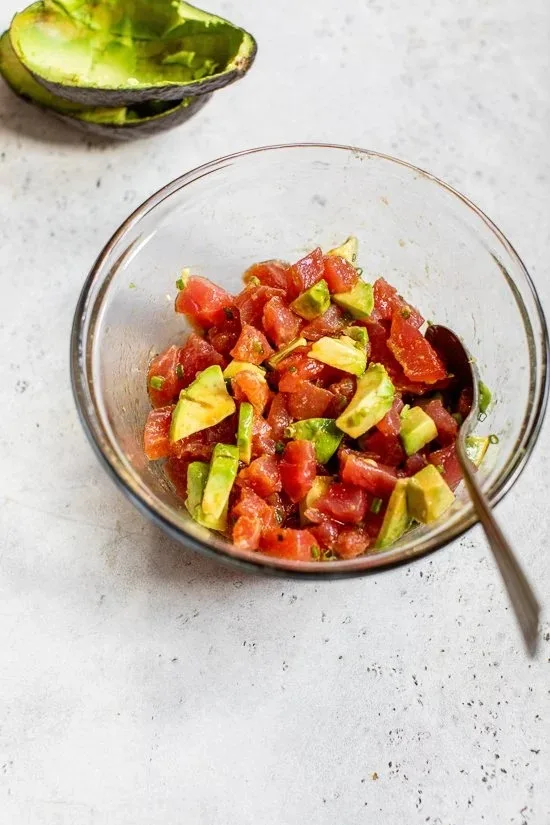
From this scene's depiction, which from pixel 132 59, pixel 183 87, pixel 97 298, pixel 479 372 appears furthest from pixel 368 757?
pixel 132 59

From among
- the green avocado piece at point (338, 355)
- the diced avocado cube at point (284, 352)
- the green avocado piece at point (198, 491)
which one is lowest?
the green avocado piece at point (198, 491)

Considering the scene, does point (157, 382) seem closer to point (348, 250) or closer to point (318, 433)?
point (318, 433)

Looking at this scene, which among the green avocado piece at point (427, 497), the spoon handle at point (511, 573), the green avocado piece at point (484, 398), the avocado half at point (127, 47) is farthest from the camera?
the avocado half at point (127, 47)

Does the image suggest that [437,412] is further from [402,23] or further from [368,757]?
[402,23]

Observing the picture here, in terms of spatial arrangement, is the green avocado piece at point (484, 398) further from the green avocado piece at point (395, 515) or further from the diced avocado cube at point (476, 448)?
the green avocado piece at point (395, 515)

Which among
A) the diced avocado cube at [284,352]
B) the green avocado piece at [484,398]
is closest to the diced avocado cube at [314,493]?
the diced avocado cube at [284,352]

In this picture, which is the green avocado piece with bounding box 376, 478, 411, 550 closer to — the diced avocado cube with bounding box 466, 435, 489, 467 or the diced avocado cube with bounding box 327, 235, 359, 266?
the diced avocado cube with bounding box 466, 435, 489, 467

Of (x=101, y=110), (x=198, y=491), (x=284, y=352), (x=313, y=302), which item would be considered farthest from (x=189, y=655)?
(x=101, y=110)
